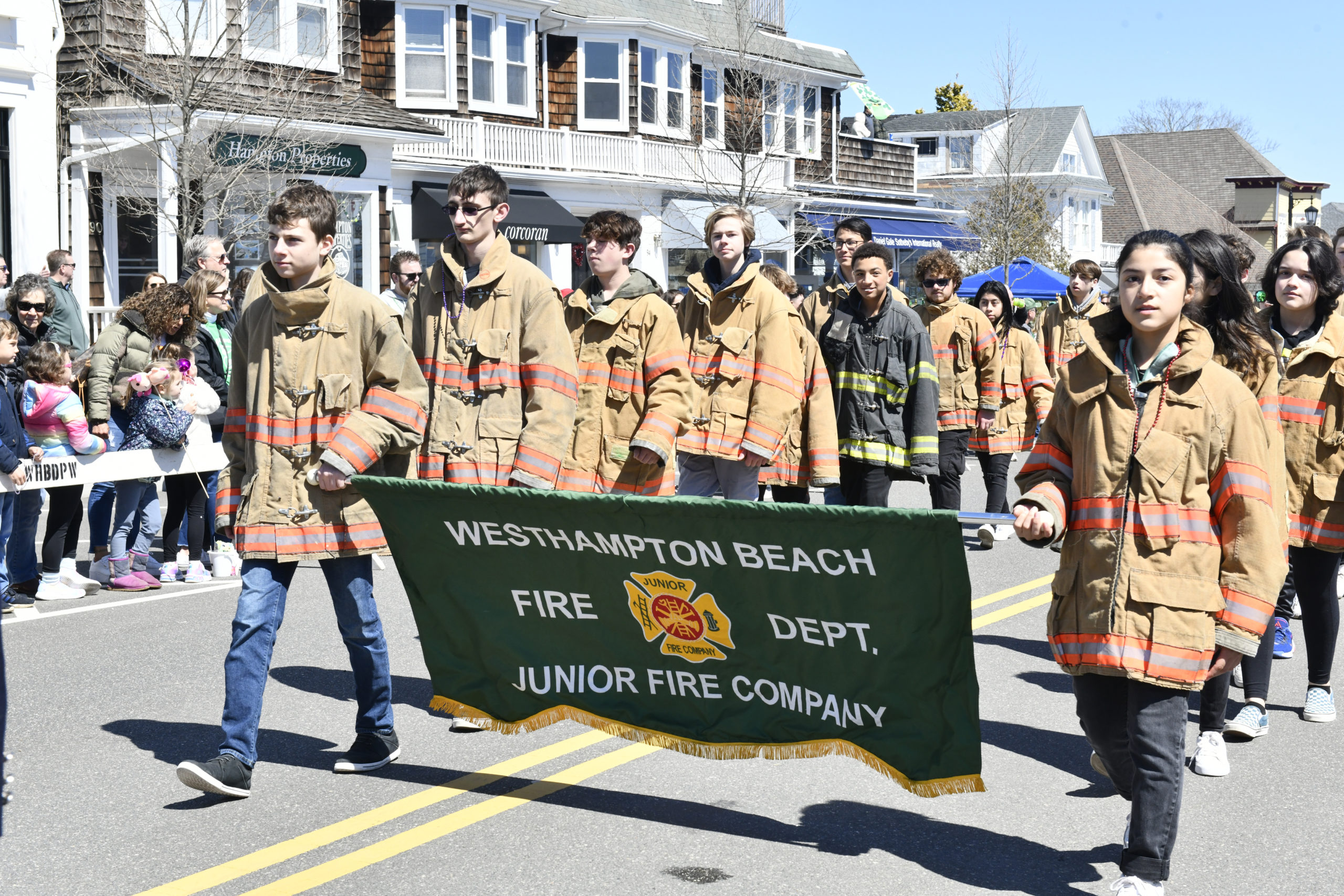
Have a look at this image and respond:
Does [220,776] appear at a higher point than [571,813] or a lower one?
higher

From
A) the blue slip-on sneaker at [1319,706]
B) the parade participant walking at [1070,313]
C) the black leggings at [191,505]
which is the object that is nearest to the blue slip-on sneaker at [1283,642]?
the blue slip-on sneaker at [1319,706]

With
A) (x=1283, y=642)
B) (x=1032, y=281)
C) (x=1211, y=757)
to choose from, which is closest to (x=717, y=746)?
(x=1211, y=757)

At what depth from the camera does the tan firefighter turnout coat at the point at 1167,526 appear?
405cm

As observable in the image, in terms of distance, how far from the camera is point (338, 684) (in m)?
6.94

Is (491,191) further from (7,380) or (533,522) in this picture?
(7,380)

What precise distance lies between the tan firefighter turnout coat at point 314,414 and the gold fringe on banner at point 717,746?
0.75 metres

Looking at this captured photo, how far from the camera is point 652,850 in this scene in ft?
15.4

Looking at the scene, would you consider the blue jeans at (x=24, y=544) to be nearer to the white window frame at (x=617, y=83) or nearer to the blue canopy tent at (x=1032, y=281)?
the blue canopy tent at (x=1032, y=281)

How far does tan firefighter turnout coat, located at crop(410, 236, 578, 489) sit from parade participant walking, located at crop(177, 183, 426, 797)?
417 millimetres

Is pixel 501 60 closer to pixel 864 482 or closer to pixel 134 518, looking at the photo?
pixel 134 518

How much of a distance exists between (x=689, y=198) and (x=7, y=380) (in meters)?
23.9

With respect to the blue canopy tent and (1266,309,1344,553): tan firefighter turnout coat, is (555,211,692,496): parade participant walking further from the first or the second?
the blue canopy tent

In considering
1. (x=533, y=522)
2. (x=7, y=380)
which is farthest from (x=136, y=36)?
(x=533, y=522)

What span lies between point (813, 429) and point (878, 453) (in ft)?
1.82
